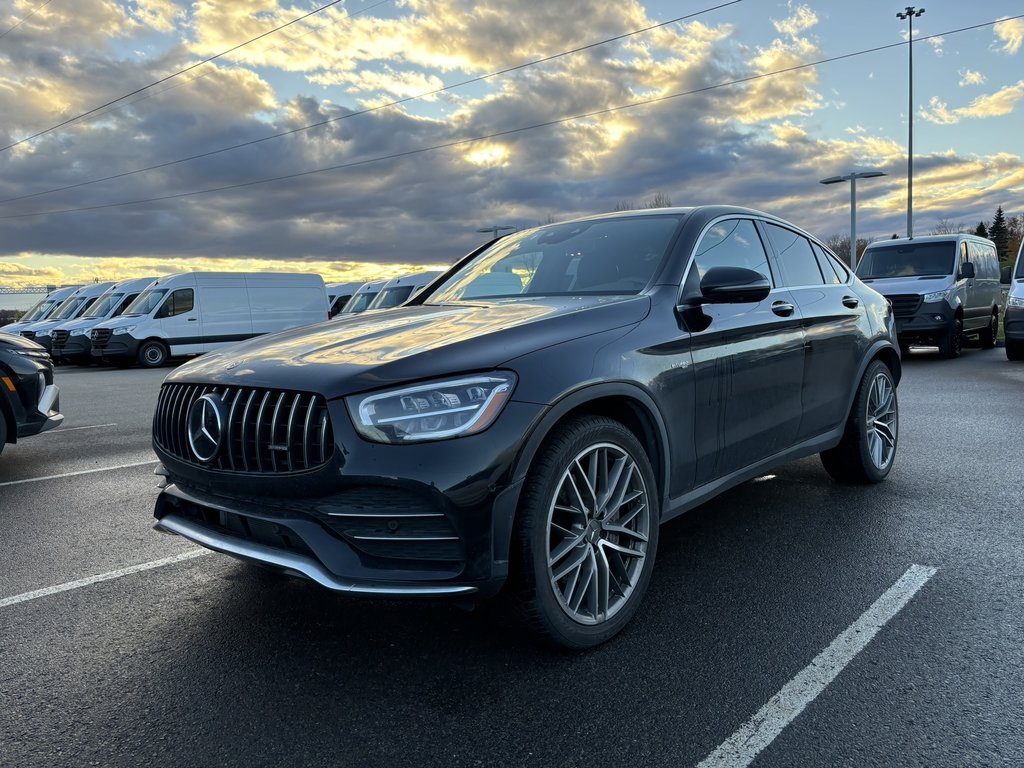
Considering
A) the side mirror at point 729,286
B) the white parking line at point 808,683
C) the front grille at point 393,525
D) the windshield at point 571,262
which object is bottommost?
the white parking line at point 808,683

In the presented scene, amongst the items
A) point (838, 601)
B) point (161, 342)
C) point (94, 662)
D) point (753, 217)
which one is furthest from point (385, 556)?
point (161, 342)

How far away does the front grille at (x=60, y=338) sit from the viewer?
74.8 feet

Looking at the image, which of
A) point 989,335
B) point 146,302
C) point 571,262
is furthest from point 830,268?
point 146,302

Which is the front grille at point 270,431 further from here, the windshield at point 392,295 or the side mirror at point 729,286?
the windshield at point 392,295

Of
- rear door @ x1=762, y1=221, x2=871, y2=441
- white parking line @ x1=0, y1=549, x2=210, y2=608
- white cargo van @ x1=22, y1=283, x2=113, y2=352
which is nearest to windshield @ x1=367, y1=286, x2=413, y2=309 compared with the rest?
white cargo van @ x1=22, y1=283, x2=113, y2=352

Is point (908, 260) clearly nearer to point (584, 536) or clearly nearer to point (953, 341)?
point (953, 341)

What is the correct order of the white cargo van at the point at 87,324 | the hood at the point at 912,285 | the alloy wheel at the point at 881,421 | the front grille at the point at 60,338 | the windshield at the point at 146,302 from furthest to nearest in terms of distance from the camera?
the front grille at the point at 60,338
the white cargo van at the point at 87,324
the windshield at the point at 146,302
the hood at the point at 912,285
the alloy wheel at the point at 881,421

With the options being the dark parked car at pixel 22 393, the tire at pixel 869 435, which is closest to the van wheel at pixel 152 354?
the dark parked car at pixel 22 393

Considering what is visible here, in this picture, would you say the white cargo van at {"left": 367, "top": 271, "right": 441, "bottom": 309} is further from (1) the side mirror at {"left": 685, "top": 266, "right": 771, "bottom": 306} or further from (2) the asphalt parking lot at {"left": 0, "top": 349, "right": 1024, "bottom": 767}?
(1) the side mirror at {"left": 685, "top": 266, "right": 771, "bottom": 306}

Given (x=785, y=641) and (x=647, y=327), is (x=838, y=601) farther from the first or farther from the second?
(x=647, y=327)

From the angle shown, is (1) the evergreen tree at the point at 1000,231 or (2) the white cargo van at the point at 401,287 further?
(1) the evergreen tree at the point at 1000,231

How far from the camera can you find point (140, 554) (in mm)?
4215

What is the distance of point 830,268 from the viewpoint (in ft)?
16.7

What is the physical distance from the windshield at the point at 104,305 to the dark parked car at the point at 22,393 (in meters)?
19.6
